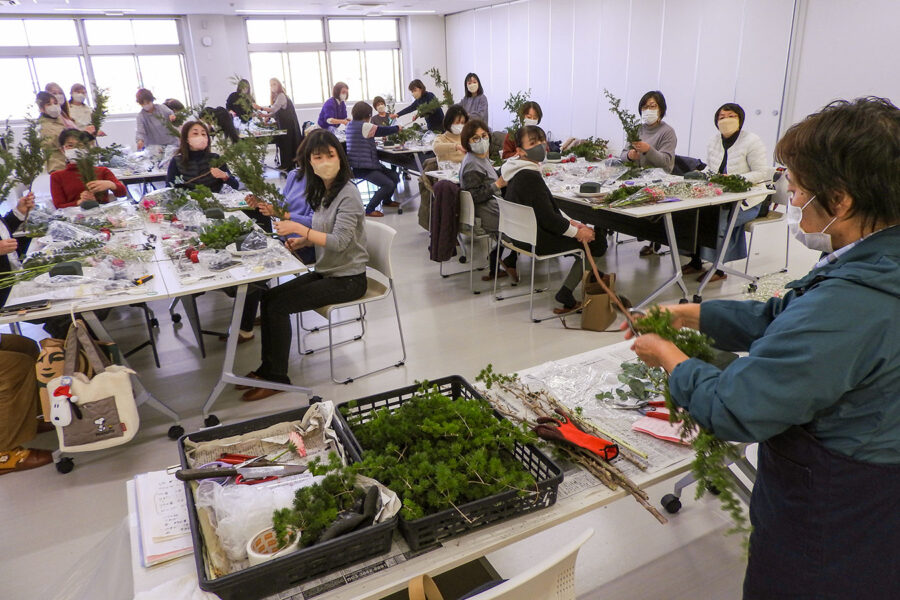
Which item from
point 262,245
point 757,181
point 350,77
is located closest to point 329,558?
point 262,245

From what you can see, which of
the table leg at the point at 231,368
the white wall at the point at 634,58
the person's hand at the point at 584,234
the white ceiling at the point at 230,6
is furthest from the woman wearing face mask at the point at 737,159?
the white ceiling at the point at 230,6

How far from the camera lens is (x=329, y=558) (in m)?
1.28

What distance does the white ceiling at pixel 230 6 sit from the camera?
10.0 m

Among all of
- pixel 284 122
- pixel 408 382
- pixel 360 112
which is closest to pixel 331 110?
pixel 284 122

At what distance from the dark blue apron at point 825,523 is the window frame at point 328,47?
45.6 feet

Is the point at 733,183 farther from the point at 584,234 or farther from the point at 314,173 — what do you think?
the point at 314,173

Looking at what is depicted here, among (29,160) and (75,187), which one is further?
(75,187)

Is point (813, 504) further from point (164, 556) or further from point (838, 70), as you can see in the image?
point (838, 70)

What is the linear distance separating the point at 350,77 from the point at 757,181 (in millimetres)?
11391

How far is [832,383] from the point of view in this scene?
3.30ft

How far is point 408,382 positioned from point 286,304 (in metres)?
0.84

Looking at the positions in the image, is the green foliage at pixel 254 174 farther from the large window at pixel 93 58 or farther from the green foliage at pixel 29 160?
the large window at pixel 93 58

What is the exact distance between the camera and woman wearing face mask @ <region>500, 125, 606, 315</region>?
418cm

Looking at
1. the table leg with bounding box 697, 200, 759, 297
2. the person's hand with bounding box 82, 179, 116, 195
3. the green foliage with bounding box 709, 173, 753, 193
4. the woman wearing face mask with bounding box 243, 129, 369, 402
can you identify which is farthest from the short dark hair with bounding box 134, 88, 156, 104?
the table leg with bounding box 697, 200, 759, 297
